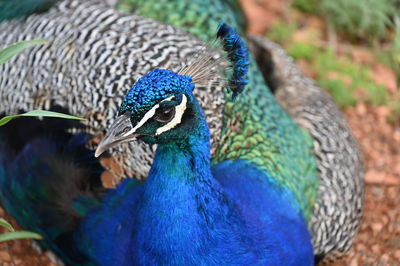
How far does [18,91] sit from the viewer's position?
2.56m

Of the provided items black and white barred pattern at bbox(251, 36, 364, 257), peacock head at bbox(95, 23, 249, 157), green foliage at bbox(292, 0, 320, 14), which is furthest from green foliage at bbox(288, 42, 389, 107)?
peacock head at bbox(95, 23, 249, 157)

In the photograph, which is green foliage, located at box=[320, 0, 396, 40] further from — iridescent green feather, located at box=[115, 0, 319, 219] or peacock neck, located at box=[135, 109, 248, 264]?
peacock neck, located at box=[135, 109, 248, 264]

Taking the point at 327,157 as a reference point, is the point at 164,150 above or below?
above

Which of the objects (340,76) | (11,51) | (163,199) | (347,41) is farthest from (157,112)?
(347,41)

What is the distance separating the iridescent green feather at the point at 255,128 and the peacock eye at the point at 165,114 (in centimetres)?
59

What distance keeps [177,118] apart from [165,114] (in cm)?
4

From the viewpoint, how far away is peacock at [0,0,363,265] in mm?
1889

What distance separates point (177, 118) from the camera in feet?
5.89

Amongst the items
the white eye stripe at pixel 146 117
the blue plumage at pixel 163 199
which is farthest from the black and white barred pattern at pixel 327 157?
the white eye stripe at pixel 146 117

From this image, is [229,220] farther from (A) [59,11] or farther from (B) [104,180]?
(A) [59,11]

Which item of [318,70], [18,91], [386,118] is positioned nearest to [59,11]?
[18,91]

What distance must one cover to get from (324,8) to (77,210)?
7.44 feet

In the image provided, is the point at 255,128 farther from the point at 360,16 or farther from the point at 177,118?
the point at 360,16

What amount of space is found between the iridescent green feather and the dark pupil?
0.59 m
